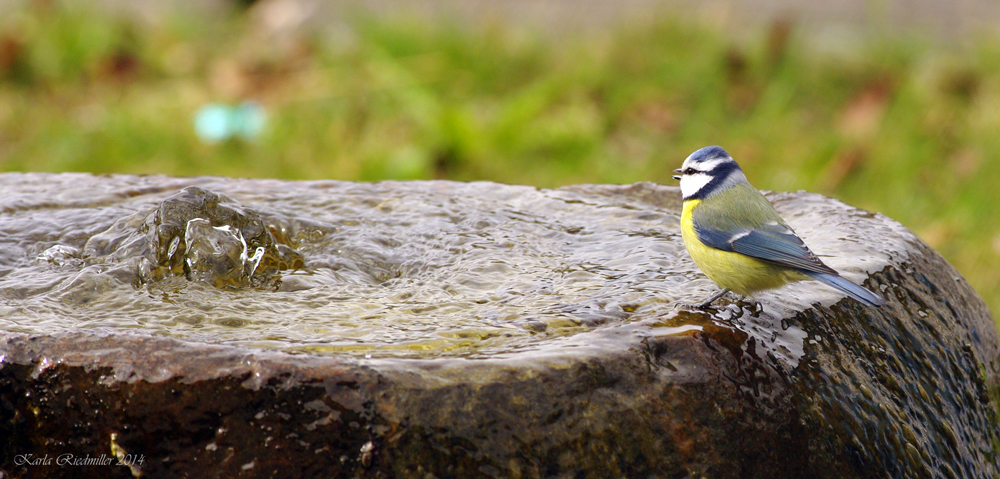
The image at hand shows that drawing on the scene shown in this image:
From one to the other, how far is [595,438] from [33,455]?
1096 millimetres

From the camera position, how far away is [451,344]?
2.07 meters

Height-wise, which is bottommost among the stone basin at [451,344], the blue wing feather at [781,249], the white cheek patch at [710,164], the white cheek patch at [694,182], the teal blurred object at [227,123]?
the stone basin at [451,344]

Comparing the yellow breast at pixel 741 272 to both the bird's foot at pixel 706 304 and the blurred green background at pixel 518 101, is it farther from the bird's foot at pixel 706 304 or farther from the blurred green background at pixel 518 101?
the blurred green background at pixel 518 101

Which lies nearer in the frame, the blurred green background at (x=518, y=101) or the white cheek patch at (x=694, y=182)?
the white cheek patch at (x=694, y=182)

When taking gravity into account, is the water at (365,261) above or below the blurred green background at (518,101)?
below

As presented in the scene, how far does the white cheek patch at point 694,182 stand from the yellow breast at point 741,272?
0.35m

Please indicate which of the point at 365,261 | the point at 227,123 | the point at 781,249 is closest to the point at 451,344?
the point at 365,261

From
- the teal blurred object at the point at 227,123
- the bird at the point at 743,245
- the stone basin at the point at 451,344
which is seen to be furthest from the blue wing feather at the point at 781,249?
the teal blurred object at the point at 227,123

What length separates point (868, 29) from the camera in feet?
25.0

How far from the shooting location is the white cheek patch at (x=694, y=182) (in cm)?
289

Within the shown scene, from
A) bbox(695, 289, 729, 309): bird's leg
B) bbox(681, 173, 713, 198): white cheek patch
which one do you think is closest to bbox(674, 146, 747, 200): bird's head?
bbox(681, 173, 713, 198): white cheek patch

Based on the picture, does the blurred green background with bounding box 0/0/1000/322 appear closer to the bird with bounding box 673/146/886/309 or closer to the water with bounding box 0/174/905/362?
the water with bounding box 0/174/905/362

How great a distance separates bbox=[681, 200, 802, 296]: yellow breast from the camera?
252cm

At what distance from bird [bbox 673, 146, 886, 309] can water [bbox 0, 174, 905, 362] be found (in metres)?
0.08
